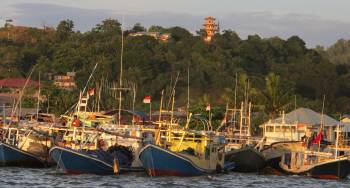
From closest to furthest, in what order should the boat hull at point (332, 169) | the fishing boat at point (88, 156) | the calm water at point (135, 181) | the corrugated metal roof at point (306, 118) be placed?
the calm water at point (135, 181) → the fishing boat at point (88, 156) → the boat hull at point (332, 169) → the corrugated metal roof at point (306, 118)

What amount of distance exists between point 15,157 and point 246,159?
572 inches

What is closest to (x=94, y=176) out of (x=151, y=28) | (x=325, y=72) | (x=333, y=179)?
(x=333, y=179)

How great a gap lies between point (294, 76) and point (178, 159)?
3782 inches

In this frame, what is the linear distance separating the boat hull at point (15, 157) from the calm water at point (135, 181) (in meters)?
1.25

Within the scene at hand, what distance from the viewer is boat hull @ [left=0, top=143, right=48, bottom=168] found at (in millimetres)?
57719

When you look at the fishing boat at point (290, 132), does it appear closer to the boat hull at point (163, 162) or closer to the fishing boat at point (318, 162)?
the fishing boat at point (318, 162)

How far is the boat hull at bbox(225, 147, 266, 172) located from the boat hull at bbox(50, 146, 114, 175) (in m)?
12.3

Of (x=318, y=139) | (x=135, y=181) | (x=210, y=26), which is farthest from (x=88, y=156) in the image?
(x=210, y=26)

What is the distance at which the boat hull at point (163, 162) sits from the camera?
50094 mm

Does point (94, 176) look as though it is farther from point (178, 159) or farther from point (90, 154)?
point (178, 159)

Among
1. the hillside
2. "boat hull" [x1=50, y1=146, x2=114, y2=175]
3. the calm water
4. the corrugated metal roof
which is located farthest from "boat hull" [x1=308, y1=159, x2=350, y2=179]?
the hillside

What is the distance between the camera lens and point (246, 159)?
6200 cm

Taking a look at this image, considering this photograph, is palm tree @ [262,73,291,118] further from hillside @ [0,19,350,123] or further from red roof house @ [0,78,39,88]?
red roof house @ [0,78,39,88]

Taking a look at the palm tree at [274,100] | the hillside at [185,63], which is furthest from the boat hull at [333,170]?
the hillside at [185,63]
